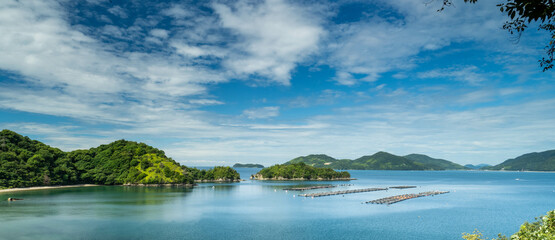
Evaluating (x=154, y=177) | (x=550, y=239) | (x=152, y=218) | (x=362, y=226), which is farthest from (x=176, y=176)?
(x=550, y=239)

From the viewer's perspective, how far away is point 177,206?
301ft

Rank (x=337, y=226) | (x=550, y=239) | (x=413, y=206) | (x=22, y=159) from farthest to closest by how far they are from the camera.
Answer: (x=22, y=159), (x=413, y=206), (x=337, y=226), (x=550, y=239)

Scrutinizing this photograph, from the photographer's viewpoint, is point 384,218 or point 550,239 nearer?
point 550,239

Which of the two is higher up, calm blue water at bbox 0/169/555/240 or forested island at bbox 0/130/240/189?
forested island at bbox 0/130/240/189

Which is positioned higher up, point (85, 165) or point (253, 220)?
point (85, 165)

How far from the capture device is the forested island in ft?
421

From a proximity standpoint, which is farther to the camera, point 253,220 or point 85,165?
point 85,165

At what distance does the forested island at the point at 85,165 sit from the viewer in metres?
128

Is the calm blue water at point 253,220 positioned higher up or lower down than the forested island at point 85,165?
lower down

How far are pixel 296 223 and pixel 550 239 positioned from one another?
59304 millimetres

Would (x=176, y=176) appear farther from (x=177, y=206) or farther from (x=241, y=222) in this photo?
(x=241, y=222)

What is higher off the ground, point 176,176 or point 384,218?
point 176,176

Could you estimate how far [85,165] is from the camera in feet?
544

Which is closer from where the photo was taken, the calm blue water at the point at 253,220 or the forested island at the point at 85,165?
the calm blue water at the point at 253,220
